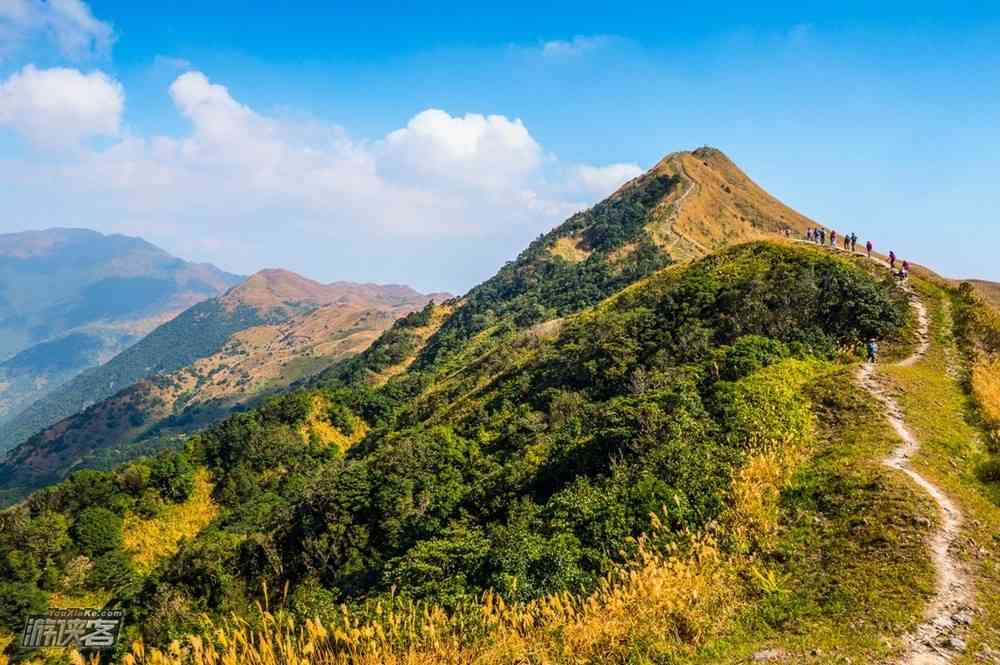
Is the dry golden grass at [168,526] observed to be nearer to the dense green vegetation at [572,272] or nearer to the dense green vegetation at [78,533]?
the dense green vegetation at [78,533]

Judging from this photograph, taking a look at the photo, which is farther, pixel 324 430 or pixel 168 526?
pixel 324 430

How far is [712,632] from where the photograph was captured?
902 cm

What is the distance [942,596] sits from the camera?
31.0 feet

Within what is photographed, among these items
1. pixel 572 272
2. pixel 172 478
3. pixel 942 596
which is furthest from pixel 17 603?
pixel 572 272

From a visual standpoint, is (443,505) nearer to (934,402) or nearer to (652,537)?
(652,537)

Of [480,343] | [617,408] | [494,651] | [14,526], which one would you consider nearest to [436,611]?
[494,651]

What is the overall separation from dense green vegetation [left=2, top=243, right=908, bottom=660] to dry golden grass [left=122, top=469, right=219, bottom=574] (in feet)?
4.10

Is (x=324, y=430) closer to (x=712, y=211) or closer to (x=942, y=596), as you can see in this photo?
(x=942, y=596)

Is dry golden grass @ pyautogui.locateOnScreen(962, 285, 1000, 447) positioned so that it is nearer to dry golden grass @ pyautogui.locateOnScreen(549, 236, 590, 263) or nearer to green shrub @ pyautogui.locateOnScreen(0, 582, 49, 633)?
green shrub @ pyautogui.locateOnScreen(0, 582, 49, 633)

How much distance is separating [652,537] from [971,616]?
5.24 m

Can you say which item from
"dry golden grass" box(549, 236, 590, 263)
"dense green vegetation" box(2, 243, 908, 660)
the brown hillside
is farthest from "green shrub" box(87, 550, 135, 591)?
"dry golden grass" box(549, 236, 590, 263)

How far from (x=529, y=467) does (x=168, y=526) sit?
44458 millimetres

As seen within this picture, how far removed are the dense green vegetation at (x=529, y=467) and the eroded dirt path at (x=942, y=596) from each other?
3.06 meters

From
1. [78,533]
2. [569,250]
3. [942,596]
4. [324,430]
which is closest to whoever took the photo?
[942,596]
